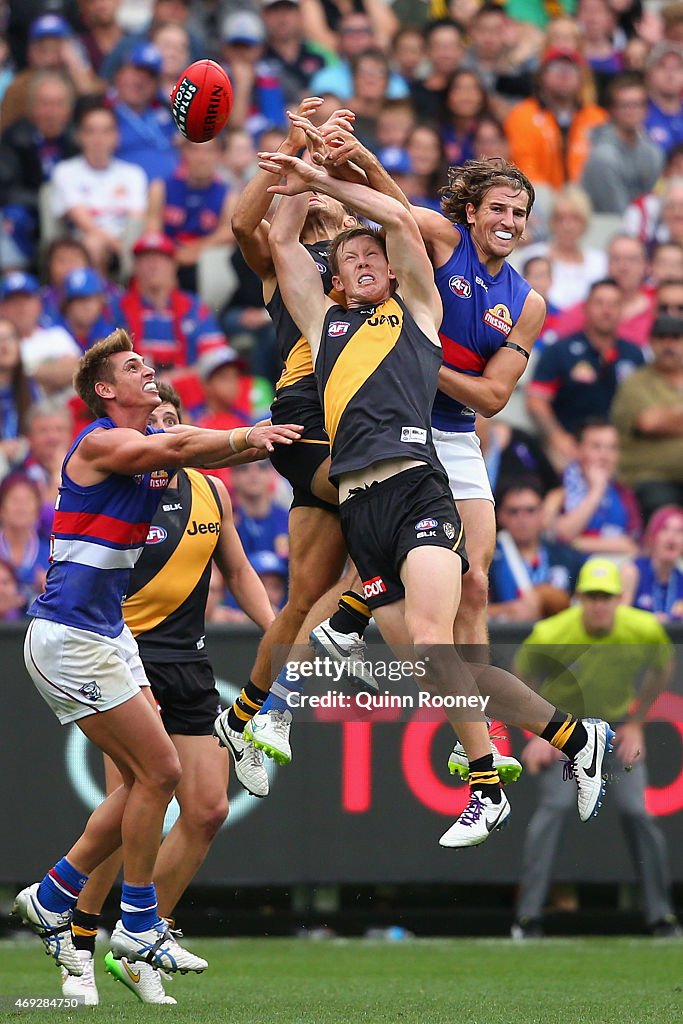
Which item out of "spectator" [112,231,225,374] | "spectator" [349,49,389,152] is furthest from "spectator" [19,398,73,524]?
"spectator" [349,49,389,152]

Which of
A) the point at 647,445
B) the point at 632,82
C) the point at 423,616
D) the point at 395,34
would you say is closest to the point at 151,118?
the point at 395,34

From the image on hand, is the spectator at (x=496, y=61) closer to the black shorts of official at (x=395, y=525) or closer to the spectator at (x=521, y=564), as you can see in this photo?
the spectator at (x=521, y=564)

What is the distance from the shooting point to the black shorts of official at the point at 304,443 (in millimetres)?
8234

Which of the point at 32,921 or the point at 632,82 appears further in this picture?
the point at 632,82

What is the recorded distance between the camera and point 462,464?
8.48 meters

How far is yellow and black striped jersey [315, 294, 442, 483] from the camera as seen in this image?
773cm

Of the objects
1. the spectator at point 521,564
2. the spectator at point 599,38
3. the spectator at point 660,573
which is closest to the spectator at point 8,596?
the spectator at point 521,564

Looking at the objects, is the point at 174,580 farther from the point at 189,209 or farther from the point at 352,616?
the point at 189,209

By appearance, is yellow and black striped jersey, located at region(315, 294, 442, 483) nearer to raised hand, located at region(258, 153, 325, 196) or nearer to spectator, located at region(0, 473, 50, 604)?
raised hand, located at region(258, 153, 325, 196)

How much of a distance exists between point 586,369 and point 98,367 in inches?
229

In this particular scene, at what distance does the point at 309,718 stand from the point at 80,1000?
9.43 feet

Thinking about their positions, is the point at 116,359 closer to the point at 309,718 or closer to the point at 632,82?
the point at 309,718

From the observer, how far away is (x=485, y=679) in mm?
8336

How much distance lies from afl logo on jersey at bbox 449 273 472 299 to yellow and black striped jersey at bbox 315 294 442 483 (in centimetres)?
43
